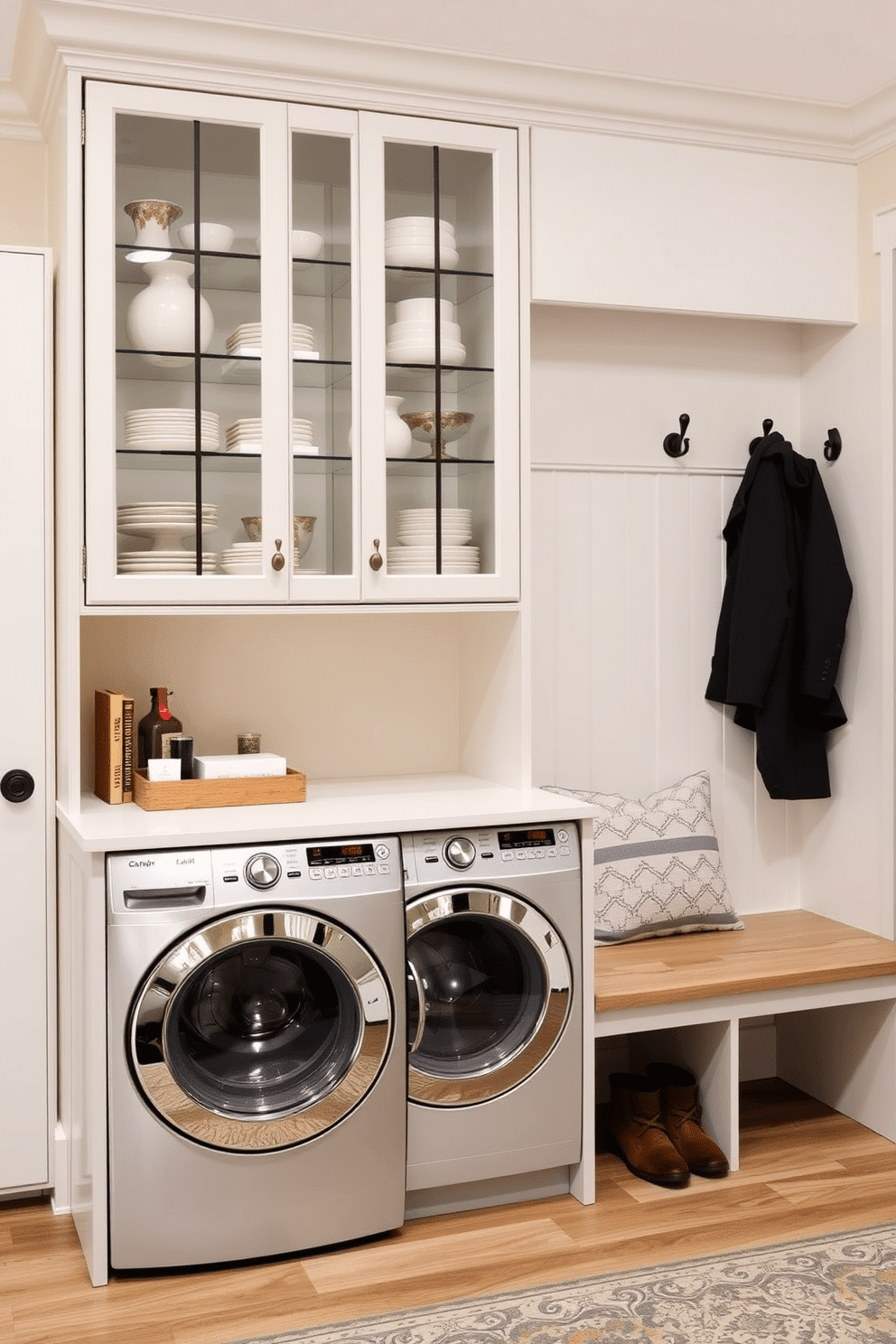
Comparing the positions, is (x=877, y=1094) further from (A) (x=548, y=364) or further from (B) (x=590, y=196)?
(B) (x=590, y=196)

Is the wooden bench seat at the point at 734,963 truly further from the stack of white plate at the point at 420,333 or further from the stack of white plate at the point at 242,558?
the stack of white plate at the point at 420,333

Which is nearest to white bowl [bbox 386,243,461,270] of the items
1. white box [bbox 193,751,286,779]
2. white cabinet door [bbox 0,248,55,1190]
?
white cabinet door [bbox 0,248,55,1190]

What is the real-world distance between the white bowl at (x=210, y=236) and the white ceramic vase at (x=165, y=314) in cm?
5

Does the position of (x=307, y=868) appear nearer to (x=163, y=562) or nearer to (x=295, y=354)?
(x=163, y=562)

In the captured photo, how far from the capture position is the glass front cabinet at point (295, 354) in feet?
8.68

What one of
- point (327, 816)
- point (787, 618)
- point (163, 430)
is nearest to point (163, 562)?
point (163, 430)

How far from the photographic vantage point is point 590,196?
3010 mm

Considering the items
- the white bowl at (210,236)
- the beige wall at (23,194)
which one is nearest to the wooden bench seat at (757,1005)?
the white bowl at (210,236)

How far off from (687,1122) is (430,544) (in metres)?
1.50

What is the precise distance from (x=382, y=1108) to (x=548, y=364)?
6.23ft

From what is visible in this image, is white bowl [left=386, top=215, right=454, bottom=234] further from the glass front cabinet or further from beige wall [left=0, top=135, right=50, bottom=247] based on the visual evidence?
beige wall [left=0, top=135, right=50, bottom=247]

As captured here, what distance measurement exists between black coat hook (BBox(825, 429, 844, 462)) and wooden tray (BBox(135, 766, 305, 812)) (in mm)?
1676

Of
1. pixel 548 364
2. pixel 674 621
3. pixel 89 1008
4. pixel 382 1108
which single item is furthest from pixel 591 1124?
pixel 548 364

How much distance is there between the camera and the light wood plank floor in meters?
2.32
